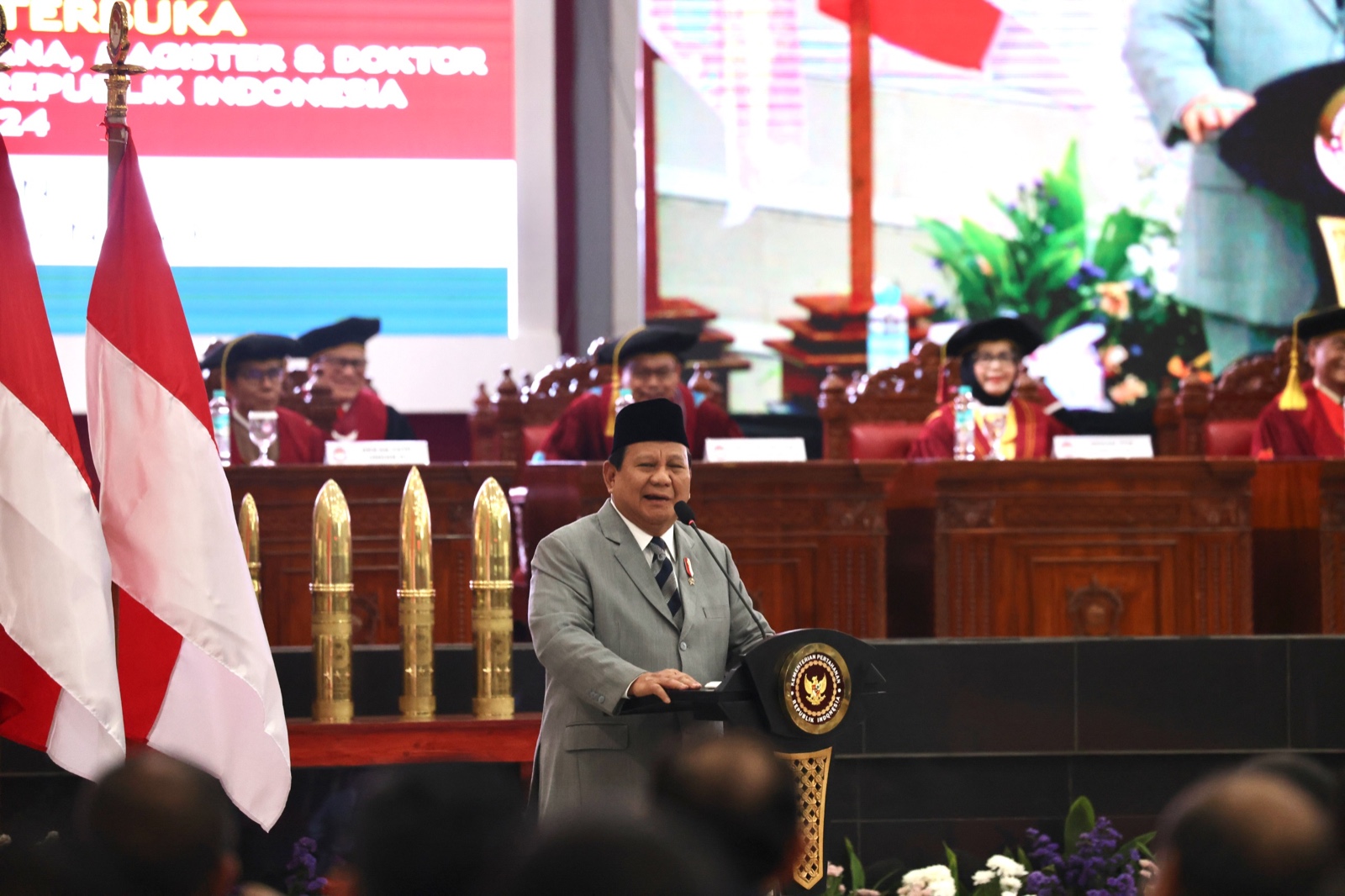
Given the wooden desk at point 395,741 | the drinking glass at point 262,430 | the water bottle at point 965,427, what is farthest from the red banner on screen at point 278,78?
the wooden desk at point 395,741

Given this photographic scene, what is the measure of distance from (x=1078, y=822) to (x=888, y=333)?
4.58 metres

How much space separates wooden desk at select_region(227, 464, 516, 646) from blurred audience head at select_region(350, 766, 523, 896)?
4282 mm

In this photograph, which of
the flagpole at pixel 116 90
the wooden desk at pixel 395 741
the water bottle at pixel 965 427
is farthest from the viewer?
the water bottle at pixel 965 427

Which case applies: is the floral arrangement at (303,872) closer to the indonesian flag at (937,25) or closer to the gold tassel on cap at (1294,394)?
the gold tassel on cap at (1294,394)

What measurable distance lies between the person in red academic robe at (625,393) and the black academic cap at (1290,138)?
427cm

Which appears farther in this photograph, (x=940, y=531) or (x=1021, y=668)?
(x=940, y=531)

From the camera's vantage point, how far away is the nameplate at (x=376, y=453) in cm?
603

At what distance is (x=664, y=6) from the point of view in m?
9.08

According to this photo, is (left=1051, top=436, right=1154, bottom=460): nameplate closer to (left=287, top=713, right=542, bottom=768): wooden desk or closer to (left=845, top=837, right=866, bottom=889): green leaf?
(left=845, top=837, right=866, bottom=889): green leaf

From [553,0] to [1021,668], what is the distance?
5159 mm

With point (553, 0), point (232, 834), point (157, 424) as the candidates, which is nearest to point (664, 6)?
point (553, 0)

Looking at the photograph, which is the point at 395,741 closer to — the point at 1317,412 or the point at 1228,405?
the point at 1317,412

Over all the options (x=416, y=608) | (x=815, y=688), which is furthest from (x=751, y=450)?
(x=815, y=688)

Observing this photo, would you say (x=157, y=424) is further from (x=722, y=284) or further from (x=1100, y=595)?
(x=722, y=284)
